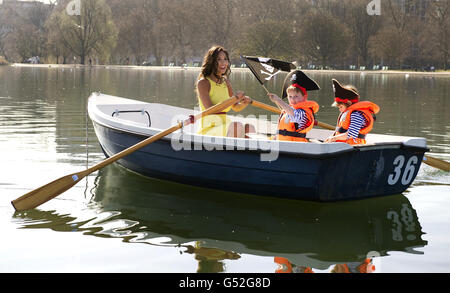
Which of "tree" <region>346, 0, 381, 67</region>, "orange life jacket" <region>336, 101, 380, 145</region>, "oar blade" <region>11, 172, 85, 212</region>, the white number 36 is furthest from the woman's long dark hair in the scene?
"tree" <region>346, 0, 381, 67</region>

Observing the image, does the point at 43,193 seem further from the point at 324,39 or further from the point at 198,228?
the point at 324,39

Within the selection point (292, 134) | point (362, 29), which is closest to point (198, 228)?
point (292, 134)

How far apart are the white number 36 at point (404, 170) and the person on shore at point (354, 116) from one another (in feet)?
1.46

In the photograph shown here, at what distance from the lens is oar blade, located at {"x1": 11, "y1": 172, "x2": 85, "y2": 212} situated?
6.06 metres

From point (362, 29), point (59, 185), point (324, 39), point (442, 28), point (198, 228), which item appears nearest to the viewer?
point (198, 228)

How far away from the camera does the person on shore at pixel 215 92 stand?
6.89 m

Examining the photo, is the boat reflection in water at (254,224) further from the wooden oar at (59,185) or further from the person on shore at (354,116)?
the person on shore at (354,116)

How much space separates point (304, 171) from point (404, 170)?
1.15 metres

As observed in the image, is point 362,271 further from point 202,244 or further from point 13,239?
point 13,239

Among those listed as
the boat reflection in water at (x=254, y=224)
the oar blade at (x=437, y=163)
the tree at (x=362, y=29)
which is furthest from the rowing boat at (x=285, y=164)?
the tree at (x=362, y=29)

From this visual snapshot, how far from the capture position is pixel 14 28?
96250mm

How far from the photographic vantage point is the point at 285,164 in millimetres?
5918

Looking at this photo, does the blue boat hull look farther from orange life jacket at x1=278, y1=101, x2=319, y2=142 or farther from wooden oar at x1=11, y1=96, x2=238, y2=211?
orange life jacket at x1=278, y1=101, x2=319, y2=142
